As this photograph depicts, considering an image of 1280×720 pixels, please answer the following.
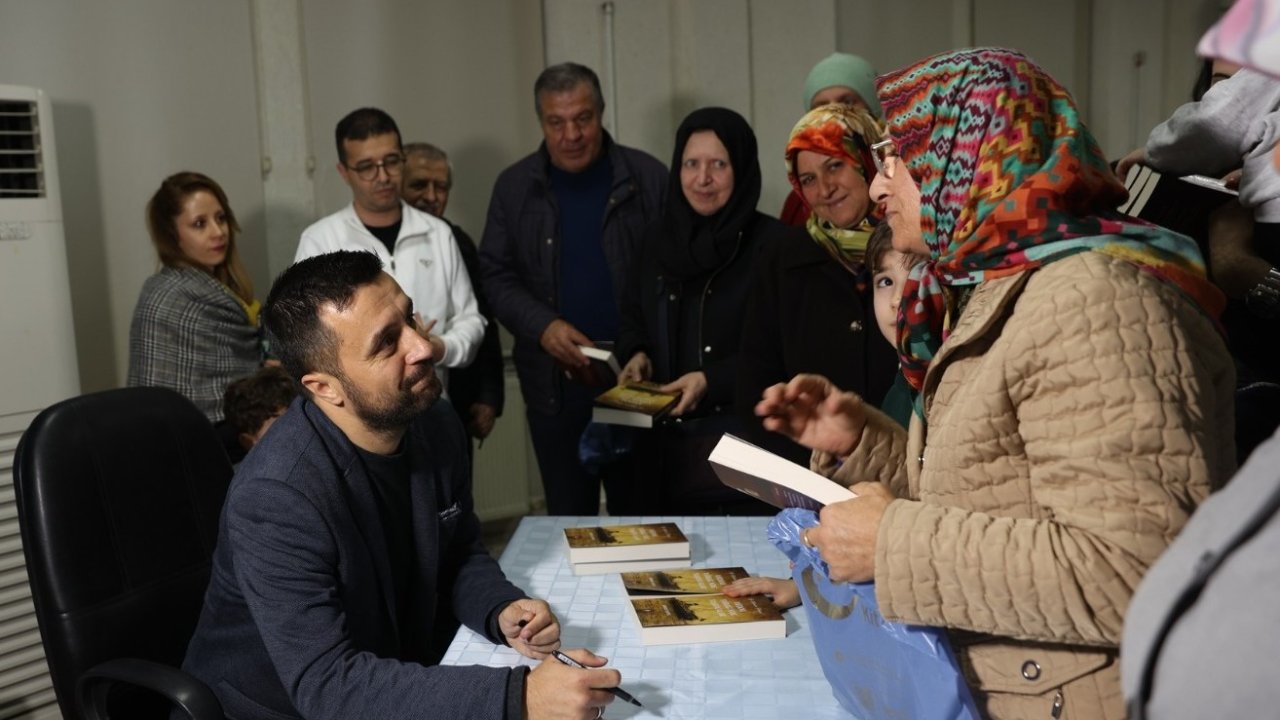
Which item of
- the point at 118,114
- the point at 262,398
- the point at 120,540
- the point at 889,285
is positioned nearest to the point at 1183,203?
the point at 889,285

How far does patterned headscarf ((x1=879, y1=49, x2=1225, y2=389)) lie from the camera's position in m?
1.24

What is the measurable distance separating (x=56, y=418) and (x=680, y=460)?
1.61m

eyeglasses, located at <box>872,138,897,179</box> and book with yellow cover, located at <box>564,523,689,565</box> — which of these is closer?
eyeglasses, located at <box>872,138,897,179</box>

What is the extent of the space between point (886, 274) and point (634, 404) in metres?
0.80

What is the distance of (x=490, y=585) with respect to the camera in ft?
6.18

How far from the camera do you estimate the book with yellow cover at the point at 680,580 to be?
1860mm

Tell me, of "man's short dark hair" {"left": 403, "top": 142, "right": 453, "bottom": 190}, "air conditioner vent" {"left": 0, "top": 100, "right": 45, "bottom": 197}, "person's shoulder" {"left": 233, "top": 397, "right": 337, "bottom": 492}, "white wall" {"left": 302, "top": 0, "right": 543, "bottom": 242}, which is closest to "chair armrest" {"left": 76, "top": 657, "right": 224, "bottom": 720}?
"person's shoulder" {"left": 233, "top": 397, "right": 337, "bottom": 492}

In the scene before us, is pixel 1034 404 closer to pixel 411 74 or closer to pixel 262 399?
pixel 262 399

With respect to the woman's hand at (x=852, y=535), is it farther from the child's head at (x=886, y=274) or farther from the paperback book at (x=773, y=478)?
the child's head at (x=886, y=274)

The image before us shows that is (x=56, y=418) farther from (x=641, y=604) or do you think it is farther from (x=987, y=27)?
(x=987, y=27)

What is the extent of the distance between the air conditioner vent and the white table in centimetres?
211

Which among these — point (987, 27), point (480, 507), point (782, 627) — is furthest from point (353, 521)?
point (987, 27)

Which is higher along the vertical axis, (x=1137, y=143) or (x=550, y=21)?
(x=550, y=21)

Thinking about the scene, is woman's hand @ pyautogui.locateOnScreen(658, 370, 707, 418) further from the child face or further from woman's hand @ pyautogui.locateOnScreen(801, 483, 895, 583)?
woman's hand @ pyautogui.locateOnScreen(801, 483, 895, 583)
